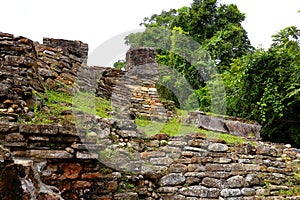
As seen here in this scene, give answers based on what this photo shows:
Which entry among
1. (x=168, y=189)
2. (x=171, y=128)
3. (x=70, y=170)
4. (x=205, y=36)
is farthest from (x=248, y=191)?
(x=205, y=36)

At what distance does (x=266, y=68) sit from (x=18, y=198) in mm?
8945

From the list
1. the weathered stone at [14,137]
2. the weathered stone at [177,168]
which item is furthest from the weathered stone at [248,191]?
the weathered stone at [14,137]

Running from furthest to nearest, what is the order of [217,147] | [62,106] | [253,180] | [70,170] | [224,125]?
[224,125], [217,147], [253,180], [62,106], [70,170]

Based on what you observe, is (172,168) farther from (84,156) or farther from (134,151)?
(84,156)

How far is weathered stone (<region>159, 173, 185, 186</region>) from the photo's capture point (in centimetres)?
502

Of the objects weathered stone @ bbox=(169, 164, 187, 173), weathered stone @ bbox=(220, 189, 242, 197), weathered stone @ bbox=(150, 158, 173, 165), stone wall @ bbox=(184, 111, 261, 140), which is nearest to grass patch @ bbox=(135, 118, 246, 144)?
stone wall @ bbox=(184, 111, 261, 140)

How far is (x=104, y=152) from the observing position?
4.29 m

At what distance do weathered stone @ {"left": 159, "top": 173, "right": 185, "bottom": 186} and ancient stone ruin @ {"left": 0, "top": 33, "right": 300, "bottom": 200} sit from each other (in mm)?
17

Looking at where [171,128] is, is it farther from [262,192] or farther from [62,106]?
[62,106]

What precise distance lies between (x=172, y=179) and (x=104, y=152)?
134 cm

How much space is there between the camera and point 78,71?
22.9 feet

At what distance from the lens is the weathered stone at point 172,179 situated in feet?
16.5

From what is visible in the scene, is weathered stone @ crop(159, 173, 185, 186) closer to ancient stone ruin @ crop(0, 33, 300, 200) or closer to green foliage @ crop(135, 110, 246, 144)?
ancient stone ruin @ crop(0, 33, 300, 200)

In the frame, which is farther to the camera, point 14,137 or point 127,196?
point 127,196
